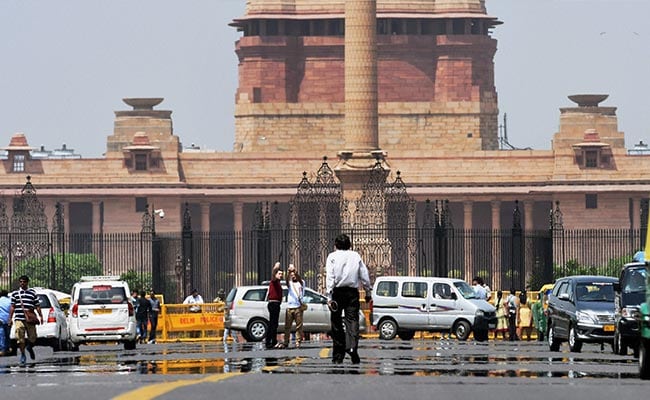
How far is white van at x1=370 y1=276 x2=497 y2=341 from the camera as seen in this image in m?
48.3

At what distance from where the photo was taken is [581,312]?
3722cm

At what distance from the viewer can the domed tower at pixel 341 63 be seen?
435 feet

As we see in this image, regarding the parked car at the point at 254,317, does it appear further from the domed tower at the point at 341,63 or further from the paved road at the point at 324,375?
the domed tower at the point at 341,63

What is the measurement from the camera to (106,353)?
39.4 metres

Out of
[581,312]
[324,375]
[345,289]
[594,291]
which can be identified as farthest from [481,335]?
[324,375]

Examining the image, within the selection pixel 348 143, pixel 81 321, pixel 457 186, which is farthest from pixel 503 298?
pixel 457 186

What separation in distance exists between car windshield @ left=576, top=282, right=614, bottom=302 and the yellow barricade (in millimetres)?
14348

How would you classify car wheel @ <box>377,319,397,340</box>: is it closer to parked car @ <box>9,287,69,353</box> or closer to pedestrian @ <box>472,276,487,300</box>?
pedestrian @ <box>472,276,487,300</box>

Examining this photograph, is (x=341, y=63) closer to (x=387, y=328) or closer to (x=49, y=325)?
(x=387, y=328)

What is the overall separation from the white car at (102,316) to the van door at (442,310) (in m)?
8.11

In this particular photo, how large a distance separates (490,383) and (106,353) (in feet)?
48.7

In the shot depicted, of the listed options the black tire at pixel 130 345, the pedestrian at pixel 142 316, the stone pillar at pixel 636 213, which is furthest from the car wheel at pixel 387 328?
the stone pillar at pixel 636 213

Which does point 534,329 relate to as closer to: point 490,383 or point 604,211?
point 490,383

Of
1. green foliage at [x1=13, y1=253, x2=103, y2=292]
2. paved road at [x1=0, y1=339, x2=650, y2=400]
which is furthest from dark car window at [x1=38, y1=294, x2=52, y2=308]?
green foliage at [x1=13, y1=253, x2=103, y2=292]
